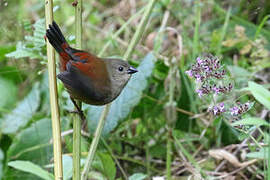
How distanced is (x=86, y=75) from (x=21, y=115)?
4.14 ft

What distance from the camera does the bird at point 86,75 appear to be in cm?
Result: 246

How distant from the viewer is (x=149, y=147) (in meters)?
3.52

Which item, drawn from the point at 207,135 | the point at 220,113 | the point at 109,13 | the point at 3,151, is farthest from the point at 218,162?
the point at 109,13

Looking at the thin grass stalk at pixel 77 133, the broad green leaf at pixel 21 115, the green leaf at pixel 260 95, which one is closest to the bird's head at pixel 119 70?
the thin grass stalk at pixel 77 133

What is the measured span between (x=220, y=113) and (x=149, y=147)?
1.58 m

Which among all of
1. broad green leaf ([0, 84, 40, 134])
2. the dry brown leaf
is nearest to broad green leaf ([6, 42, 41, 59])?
broad green leaf ([0, 84, 40, 134])

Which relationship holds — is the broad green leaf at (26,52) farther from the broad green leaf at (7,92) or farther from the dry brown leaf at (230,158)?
the dry brown leaf at (230,158)

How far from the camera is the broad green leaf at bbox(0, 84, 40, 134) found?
12.0ft

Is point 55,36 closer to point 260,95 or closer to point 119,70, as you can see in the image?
point 119,70

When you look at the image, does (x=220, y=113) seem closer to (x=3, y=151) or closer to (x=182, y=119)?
(x=182, y=119)

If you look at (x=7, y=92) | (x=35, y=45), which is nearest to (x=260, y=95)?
(x=35, y=45)

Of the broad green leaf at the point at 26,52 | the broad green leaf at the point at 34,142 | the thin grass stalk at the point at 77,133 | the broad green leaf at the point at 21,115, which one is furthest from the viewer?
the broad green leaf at the point at 21,115

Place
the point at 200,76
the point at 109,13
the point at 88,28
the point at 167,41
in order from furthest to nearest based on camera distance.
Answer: the point at 109,13, the point at 88,28, the point at 167,41, the point at 200,76

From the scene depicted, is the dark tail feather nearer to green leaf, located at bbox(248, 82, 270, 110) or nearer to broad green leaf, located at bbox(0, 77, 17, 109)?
Answer: green leaf, located at bbox(248, 82, 270, 110)
